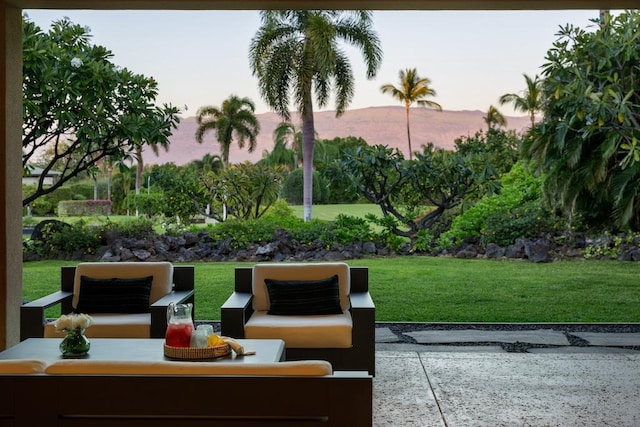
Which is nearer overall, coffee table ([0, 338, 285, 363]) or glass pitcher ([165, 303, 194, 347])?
glass pitcher ([165, 303, 194, 347])

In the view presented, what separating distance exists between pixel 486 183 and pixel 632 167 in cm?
271

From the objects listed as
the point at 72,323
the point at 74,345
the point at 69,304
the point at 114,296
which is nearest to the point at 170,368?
the point at 72,323

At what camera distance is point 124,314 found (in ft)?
18.0

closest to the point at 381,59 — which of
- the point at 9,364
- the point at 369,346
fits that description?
the point at 369,346

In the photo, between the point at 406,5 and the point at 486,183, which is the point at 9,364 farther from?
the point at 486,183

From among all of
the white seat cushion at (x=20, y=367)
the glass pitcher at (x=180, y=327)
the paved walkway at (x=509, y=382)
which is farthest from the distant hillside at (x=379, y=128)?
the white seat cushion at (x=20, y=367)

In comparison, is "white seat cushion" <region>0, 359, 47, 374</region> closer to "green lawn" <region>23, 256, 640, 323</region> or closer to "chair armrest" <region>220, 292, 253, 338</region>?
"chair armrest" <region>220, 292, 253, 338</region>

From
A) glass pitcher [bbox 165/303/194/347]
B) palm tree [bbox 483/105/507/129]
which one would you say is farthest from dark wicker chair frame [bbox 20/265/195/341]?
palm tree [bbox 483/105/507/129]

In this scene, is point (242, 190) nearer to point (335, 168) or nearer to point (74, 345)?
point (335, 168)

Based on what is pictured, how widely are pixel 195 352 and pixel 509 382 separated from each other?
7.02ft

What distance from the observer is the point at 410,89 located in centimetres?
1257

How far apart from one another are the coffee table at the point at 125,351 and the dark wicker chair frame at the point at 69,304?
46cm

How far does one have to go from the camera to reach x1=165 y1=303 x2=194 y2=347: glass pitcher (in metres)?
3.89

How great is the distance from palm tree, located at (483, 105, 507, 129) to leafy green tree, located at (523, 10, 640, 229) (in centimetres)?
180
